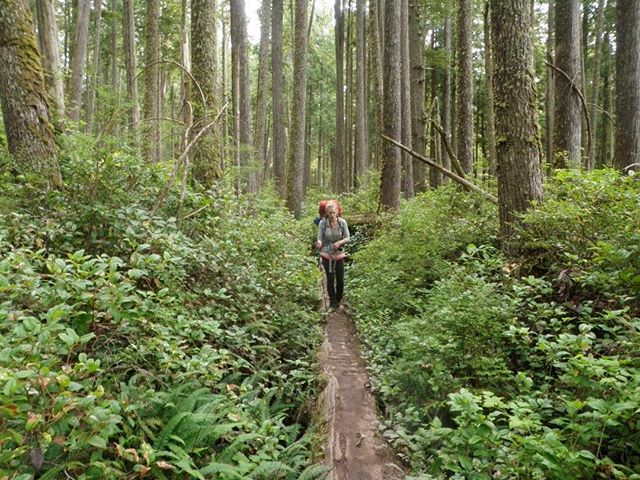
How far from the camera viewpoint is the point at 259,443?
361cm

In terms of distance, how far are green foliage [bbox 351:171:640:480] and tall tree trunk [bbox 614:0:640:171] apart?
3506 millimetres

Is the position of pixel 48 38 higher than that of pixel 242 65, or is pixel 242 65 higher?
pixel 242 65

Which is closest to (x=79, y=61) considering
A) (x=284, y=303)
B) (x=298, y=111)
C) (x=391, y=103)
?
(x=298, y=111)

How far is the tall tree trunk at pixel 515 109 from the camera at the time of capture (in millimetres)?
5801

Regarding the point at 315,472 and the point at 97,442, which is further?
the point at 315,472

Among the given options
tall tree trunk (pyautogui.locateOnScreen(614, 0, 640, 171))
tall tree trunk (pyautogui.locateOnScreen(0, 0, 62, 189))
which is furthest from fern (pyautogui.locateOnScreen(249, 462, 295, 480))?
tall tree trunk (pyautogui.locateOnScreen(614, 0, 640, 171))

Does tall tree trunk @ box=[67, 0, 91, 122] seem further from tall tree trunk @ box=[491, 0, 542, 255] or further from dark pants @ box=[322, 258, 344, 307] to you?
tall tree trunk @ box=[491, 0, 542, 255]

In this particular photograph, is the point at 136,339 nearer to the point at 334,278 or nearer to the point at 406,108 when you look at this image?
the point at 334,278

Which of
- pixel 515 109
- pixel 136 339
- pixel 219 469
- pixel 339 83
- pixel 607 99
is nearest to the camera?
pixel 219 469

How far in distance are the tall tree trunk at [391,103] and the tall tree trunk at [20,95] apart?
26.6 feet

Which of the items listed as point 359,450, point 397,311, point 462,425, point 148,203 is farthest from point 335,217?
point 462,425

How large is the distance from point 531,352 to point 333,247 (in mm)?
4435

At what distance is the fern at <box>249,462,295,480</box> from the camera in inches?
122

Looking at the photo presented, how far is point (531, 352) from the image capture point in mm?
4070
